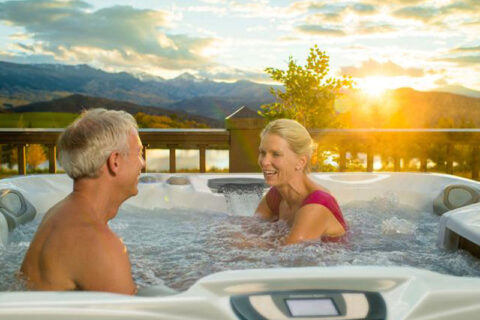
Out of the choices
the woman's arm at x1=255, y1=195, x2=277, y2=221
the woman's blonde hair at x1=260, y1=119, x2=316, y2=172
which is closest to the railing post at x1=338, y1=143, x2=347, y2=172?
the woman's arm at x1=255, y1=195, x2=277, y2=221

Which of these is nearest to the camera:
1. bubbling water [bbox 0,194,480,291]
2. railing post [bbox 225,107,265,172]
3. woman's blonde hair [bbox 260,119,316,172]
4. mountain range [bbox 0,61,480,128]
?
bubbling water [bbox 0,194,480,291]

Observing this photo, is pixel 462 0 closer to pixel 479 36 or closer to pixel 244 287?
pixel 479 36

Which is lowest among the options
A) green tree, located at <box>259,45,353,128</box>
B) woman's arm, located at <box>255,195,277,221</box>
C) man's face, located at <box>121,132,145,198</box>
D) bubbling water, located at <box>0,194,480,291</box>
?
bubbling water, located at <box>0,194,480,291</box>

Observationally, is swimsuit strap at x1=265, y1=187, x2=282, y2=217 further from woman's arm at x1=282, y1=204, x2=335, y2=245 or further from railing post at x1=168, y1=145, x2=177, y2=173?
railing post at x1=168, y1=145, x2=177, y2=173

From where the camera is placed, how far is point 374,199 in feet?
11.5

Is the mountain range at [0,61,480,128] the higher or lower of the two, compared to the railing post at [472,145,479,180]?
higher

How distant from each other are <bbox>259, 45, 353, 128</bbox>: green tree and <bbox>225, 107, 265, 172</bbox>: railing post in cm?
35

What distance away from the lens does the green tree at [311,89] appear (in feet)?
16.0

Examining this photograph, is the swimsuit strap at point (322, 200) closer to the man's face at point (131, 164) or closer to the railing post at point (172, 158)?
the man's face at point (131, 164)

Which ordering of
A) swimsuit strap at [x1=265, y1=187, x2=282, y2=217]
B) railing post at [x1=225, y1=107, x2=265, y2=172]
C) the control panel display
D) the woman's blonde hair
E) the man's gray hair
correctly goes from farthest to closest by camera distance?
railing post at [x1=225, y1=107, x2=265, y2=172]
swimsuit strap at [x1=265, y1=187, x2=282, y2=217]
the woman's blonde hair
the man's gray hair
the control panel display

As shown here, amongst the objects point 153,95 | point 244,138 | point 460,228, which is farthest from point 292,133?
point 153,95

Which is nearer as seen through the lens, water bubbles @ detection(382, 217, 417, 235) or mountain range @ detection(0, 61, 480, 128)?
water bubbles @ detection(382, 217, 417, 235)

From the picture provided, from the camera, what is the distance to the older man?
1.29 metres

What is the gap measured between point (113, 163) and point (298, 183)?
121 cm
